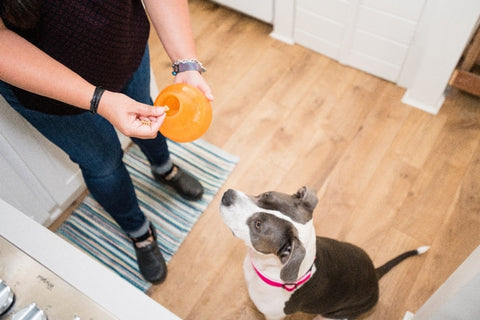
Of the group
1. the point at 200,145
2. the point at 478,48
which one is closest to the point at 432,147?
the point at 478,48

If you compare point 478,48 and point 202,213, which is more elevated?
point 478,48

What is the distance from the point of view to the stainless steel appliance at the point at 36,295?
643 millimetres

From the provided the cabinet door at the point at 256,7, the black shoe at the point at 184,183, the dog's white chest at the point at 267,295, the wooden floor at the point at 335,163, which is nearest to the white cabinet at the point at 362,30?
the wooden floor at the point at 335,163

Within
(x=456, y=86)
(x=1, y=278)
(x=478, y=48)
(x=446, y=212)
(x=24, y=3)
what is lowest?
(x=446, y=212)

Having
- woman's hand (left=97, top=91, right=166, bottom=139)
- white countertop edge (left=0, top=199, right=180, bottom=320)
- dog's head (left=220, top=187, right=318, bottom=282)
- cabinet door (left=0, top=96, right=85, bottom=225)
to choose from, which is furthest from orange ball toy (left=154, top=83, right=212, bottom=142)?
cabinet door (left=0, top=96, right=85, bottom=225)

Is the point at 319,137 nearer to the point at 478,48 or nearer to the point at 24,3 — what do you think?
the point at 478,48

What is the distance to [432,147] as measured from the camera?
231 centimetres

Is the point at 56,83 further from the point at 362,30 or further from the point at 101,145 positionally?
the point at 362,30

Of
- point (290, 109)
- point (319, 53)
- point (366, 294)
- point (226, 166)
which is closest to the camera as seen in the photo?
point (366, 294)

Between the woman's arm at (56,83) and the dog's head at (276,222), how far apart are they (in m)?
0.44

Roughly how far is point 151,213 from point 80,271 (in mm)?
1461

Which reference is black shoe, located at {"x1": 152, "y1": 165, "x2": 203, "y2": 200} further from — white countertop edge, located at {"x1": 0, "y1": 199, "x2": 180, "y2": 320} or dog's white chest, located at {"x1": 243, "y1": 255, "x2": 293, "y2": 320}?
white countertop edge, located at {"x1": 0, "y1": 199, "x2": 180, "y2": 320}

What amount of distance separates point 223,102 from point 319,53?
2.70 feet

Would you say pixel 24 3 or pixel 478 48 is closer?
pixel 24 3
